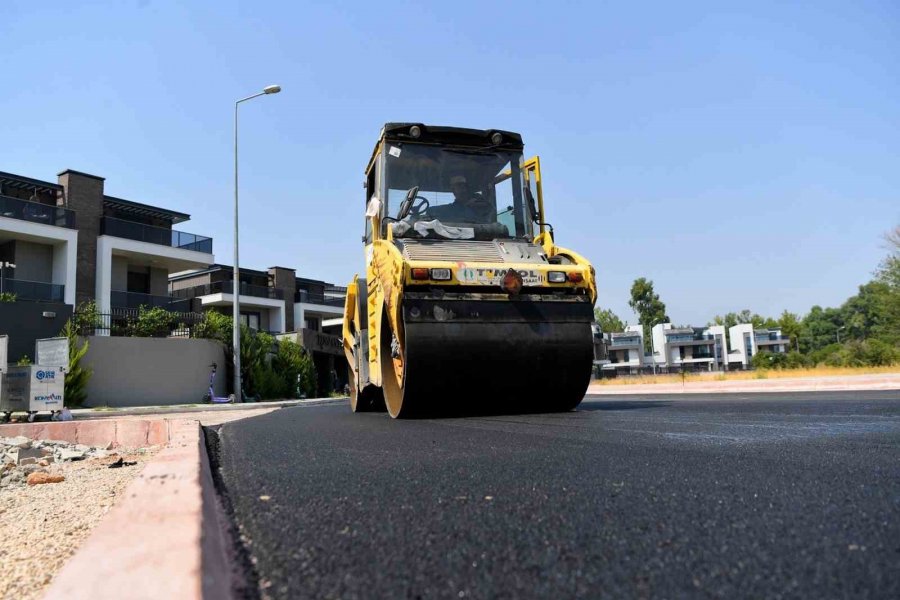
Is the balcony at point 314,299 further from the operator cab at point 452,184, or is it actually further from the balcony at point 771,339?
the balcony at point 771,339

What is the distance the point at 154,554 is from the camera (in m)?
1.45

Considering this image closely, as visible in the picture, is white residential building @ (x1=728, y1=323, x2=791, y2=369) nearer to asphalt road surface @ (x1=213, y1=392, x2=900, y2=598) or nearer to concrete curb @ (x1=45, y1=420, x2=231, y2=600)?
asphalt road surface @ (x1=213, y1=392, x2=900, y2=598)

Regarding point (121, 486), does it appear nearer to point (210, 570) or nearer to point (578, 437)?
point (578, 437)

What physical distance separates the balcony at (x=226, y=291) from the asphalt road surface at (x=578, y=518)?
37513 millimetres

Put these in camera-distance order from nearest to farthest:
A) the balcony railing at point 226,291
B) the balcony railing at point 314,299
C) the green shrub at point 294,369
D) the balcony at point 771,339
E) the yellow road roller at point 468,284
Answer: the yellow road roller at point 468,284 < the green shrub at point 294,369 < the balcony railing at point 226,291 < the balcony railing at point 314,299 < the balcony at point 771,339

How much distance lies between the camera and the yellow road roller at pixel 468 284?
19.1 ft

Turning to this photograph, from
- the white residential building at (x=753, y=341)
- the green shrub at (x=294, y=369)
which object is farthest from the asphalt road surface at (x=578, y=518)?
the white residential building at (x=753, y=341)

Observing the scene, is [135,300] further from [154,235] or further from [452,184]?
[452,184]

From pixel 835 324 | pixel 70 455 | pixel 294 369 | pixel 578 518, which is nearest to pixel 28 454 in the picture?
pixel 70 455

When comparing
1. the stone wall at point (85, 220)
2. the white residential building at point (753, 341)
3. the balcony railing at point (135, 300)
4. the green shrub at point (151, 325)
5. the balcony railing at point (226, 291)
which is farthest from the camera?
the white residential building at point (753, 341)

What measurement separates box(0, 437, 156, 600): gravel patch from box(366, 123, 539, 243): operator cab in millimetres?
3519

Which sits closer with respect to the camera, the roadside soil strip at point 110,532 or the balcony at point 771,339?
the roadside soil strip at point 110,532

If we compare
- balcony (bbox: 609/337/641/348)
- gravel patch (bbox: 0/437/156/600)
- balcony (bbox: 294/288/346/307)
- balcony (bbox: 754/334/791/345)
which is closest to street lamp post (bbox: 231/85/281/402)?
gravel patch (bbox: 0/437/156/600)

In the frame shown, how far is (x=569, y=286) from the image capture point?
623cm
